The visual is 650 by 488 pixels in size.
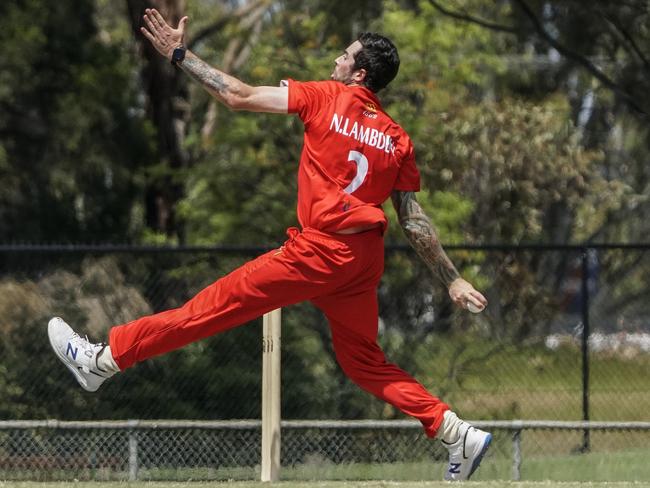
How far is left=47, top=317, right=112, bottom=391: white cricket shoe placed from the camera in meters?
6.06

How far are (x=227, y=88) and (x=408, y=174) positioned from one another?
994 mm

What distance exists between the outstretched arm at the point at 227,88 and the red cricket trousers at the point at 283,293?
1.95ft

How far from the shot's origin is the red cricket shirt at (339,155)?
5805mm

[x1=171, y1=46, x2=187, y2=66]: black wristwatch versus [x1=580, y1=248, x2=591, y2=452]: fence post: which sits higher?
[x1=171, y1=46, x2=187, y2=66]: black wristwatch

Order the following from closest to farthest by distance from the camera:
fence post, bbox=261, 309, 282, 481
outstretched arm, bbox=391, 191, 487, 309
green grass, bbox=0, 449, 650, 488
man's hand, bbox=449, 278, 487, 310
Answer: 1. man's hand, bbox=449, 278, 487, 310
2. outstretched arm, bbox=391, 191, 487, 309
3. fence post, bbox=261, 309, 282, 481
4. green grass, bbox=0, 449, 650, 488

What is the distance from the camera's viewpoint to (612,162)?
1138 inches

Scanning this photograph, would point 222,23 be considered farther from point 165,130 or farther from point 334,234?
point 334,234

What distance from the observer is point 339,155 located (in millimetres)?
5832

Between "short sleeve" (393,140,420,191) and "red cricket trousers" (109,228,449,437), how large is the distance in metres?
0.32

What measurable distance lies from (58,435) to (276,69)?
24.8ft

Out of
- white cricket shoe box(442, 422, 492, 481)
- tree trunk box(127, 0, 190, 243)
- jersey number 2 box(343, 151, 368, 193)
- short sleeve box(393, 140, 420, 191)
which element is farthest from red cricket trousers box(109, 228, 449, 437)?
tree trunk box(127, 0, 190, 243)

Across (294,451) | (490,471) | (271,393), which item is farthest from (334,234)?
(490,471)

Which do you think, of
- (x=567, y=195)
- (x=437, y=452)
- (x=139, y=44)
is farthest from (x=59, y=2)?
(x=437, y=452)

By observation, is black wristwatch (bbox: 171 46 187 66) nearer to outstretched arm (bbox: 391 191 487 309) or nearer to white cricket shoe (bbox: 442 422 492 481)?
outstretched arm (bbox: 391 191 487 309)
